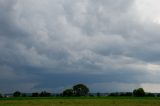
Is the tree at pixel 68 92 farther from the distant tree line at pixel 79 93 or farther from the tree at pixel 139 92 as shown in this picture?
the tree at pixel 139 92

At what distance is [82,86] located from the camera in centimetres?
16600

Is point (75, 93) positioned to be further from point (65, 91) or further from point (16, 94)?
point (16, 94)

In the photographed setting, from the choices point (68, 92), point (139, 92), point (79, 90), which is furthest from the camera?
point (79, 90)

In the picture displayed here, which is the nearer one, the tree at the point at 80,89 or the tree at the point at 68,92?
the tree at the point at 68,92

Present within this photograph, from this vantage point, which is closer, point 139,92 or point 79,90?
point 139,92

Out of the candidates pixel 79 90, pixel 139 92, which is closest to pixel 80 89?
pixel 79 90

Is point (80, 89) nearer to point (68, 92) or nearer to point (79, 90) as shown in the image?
A: point (79, 90)

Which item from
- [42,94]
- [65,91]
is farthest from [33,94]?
[65,91]

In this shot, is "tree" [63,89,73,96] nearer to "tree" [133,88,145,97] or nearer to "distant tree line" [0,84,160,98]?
"distant tree line" [0,84,160,98]

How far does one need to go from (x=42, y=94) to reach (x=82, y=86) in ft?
67.5

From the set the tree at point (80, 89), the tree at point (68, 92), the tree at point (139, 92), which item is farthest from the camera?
the tree at point (80, 89)

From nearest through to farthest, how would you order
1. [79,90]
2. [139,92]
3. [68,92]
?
[139,92], [68,92], [79,90]

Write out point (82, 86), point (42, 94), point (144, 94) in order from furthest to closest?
1. point (82, 86)
2. point (42, 94)
3. point (144, 94)

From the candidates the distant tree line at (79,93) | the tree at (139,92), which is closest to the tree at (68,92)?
the distant tree line at (79,93)
